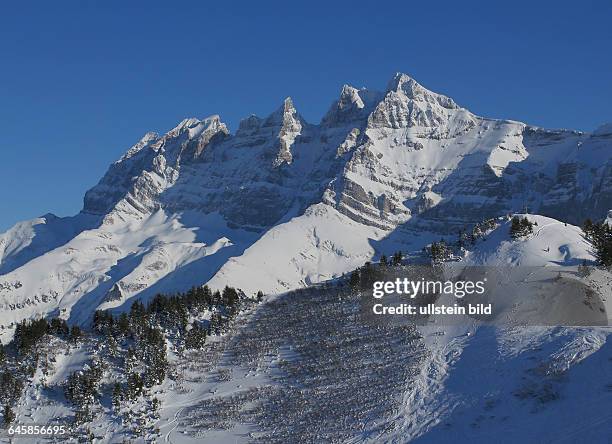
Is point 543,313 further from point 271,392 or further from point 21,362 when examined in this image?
point 21,362

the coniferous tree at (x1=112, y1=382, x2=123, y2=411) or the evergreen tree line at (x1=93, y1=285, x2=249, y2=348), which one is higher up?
the evergreen tree line at (x1=93, y1=285, x2=249, y2=348)

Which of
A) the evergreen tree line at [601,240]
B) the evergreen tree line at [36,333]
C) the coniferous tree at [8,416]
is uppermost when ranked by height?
the evergreen tree line at [601,240]

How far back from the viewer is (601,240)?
156 metres

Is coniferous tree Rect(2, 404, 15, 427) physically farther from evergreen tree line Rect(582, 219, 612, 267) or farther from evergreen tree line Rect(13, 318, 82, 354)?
evergreen tree line Rect(582, 219, 612, 267)

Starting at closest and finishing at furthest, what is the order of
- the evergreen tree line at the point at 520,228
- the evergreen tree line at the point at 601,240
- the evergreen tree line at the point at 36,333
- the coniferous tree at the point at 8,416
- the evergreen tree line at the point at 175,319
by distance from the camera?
the coniferous tree at the point at 8,416 < the evergreen tree line at the point at 601,240 < the evergreen tree line at the point at 36,333 < the evergreen tree line at the point at 175,319 < the evergreen tree line at the point at 520,228

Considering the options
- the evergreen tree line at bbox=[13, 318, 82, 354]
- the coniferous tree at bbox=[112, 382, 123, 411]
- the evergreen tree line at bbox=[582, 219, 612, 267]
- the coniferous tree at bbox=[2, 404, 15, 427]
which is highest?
the evergreen tree line at bbox=[582, 219, 612, 267]

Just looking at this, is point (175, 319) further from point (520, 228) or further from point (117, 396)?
point (520, 228)

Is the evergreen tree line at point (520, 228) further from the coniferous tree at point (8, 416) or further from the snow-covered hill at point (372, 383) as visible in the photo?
the coniferous tree at point (8, 416)

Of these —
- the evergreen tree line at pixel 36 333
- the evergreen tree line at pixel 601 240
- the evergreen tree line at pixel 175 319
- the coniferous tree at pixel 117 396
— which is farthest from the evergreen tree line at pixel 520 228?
the evergreen tree line at pixel 36 333

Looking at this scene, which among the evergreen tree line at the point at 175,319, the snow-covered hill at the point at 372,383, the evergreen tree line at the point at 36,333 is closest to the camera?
the snow-covered hill at the point at 372,383

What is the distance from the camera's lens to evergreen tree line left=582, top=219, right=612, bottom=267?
141 meters

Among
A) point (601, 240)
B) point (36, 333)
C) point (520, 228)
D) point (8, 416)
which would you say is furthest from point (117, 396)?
point (601, 240)

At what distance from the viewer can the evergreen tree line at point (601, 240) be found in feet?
463

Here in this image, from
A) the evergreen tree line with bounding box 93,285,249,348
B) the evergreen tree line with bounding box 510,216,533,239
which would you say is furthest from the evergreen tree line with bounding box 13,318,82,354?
the evergreen tree line with bounding box 510,216,533,239
